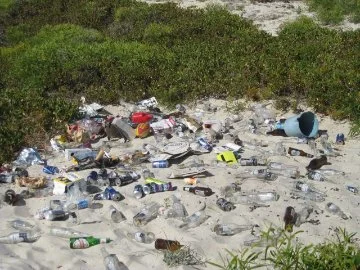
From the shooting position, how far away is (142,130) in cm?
698

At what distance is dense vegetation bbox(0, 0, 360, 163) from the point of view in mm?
7387

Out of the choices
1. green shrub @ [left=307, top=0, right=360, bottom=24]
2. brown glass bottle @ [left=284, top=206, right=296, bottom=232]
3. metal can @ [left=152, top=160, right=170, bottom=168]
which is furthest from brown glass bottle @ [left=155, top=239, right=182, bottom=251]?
green shrub @ [left=307, top=0, right=360, bottom=24]

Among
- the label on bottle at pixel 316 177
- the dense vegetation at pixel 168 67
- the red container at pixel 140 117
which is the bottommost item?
the label on bottle at pixel 316 177

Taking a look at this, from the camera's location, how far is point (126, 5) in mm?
13164

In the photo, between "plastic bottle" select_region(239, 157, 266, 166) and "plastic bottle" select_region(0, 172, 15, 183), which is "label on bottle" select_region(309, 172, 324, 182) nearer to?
"plastic bottle" select_region(239, 157, 266, 166)

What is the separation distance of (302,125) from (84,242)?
3.49 metres

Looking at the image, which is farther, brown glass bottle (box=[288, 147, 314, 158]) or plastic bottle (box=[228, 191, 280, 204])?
brown glass bottle (box=[288, 147, 314, 158])

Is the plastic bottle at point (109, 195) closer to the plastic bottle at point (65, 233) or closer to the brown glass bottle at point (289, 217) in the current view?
the plastic bottle at point (65, 233)

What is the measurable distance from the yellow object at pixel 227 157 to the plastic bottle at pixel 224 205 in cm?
98

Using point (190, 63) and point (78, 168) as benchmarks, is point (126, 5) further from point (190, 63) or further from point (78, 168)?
point (78, 168)

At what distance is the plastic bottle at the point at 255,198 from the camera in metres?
5.34

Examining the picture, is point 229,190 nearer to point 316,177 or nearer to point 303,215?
point 303,215

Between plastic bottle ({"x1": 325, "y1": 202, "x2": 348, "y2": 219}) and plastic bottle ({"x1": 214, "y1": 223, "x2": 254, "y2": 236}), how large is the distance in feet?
2.58

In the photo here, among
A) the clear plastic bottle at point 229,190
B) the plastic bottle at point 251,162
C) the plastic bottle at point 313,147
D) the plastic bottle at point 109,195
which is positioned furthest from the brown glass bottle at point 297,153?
the plastic bottle at point 109,195
